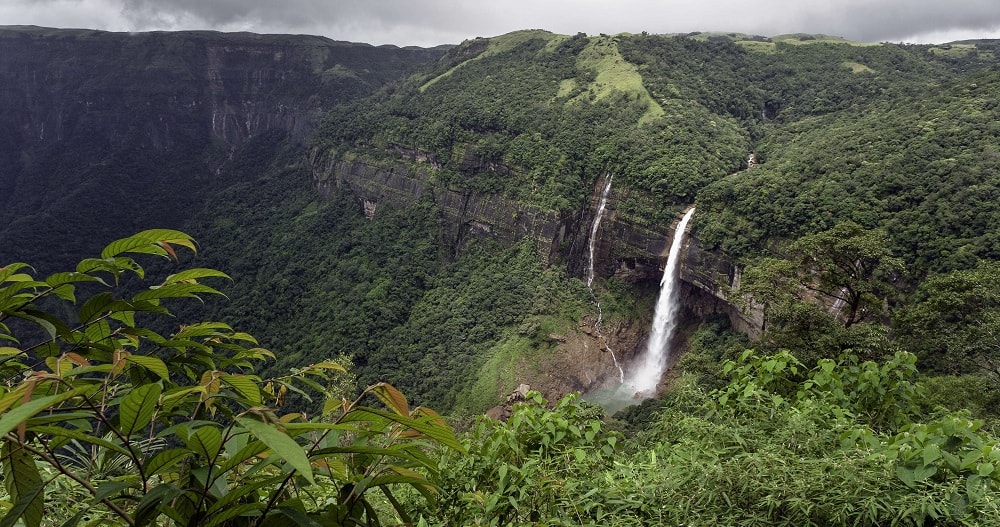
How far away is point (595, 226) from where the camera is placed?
3906 cm

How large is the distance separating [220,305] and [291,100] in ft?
239

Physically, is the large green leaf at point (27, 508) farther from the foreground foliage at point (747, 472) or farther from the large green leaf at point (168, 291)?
the foreground foliage at point (747, 472)

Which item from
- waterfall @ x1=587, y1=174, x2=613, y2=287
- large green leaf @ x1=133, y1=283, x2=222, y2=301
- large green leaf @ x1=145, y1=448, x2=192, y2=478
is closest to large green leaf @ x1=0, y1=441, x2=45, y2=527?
large green leaf @ x1=145, y1=448, x2=192, y2=478

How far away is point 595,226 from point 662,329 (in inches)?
350

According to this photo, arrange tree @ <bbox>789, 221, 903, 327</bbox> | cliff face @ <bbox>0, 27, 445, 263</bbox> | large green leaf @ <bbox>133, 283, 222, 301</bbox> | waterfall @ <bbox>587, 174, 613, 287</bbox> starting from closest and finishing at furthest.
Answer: large green leaf @ <bbox>133, 283, 222, 301</bbox>, tree @ <bbox>789, 221, 903, 327</bbox>, waterfall @ <bbox>587, 174, 613, 287</bbox>, cliff face @ <bbox>0, 27, 445, 263</bbox>

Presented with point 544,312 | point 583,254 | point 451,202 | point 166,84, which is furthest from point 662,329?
point 166,84

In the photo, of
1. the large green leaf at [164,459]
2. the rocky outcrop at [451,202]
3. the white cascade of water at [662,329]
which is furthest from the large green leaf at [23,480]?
the rocky outcrop at [451,202]

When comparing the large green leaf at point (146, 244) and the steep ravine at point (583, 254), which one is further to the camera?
the steep ravine at point (583, 254)

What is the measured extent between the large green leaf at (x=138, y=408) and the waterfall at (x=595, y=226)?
38.4 metres

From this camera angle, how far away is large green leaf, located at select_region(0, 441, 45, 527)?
1217 millimetres

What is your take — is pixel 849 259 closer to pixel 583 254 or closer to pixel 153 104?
pixel 583 254

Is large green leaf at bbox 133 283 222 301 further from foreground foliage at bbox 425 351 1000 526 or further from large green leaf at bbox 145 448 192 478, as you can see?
foreground foliage at bbox 425 351 1000 526

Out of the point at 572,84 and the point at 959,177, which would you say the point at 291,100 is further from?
the point at 959,177

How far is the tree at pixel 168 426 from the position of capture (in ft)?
3.82
